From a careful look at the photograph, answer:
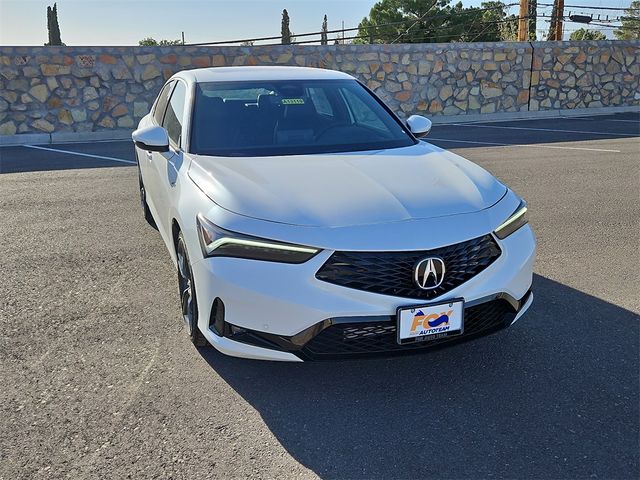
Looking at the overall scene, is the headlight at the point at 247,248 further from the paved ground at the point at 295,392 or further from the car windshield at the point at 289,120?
the car windshield at the point at 289,120

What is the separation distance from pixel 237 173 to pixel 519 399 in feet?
6.21

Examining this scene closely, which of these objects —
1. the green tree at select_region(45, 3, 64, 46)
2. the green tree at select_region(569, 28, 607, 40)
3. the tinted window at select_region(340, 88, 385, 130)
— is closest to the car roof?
the tinted window at select_region(340, 88, 385, 130)

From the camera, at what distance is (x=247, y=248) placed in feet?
9.36

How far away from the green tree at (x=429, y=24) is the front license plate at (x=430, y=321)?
39.1 meters

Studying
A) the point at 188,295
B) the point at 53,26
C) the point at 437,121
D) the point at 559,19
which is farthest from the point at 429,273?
the point at 53,26

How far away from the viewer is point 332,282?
9.06ft

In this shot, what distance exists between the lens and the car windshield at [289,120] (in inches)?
155

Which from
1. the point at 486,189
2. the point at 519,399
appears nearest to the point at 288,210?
the point at 486,189

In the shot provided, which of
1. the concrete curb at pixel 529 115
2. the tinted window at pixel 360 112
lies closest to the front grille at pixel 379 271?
the tinted window at pixel 360 112

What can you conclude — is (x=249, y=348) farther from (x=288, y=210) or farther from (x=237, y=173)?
(x=237, y=173)

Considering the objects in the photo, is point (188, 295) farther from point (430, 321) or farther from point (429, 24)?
point (429, 24)

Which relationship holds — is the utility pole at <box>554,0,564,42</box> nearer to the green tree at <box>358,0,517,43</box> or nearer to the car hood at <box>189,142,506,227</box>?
the green tree at <box>358,0,517,43</box>

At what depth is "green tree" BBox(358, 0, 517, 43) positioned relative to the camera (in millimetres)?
40344

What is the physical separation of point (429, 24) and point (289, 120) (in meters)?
40.4
